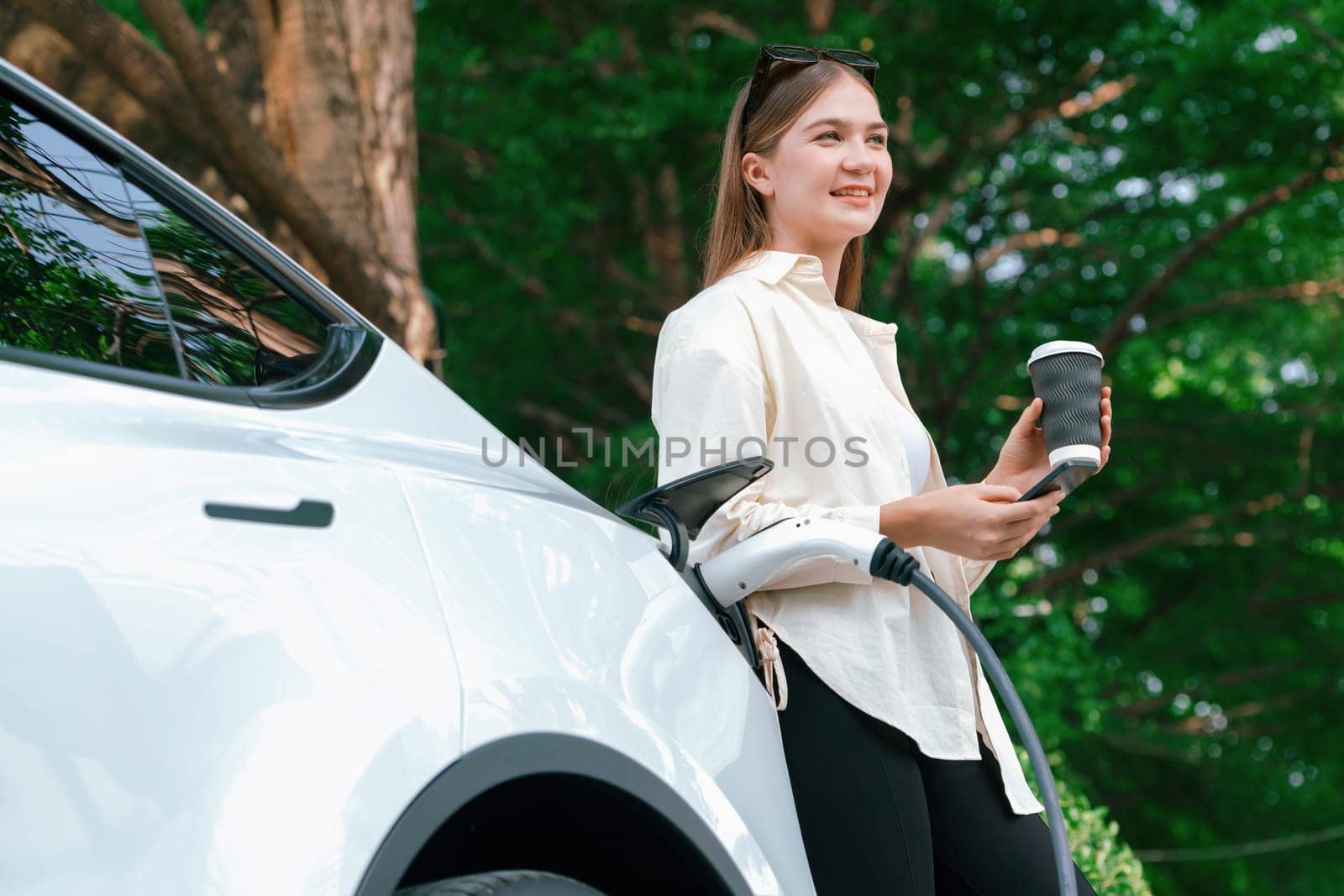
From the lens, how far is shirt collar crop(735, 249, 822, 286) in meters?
2.19

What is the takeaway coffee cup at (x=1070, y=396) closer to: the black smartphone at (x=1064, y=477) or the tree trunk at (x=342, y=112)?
the black smartphone at (x=1064, y=477)

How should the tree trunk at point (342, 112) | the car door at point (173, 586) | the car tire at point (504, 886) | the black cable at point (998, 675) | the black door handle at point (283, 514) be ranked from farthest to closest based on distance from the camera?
the tree trunk at point (342, 112), the black cable at point (998, 675), the car tire at point (504, 886), the black door handle at point (283, 514), the car door at point (173, 586)

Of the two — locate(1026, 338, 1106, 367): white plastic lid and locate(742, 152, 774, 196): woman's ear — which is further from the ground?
locate(742, 152, 774, 196): woman's ear

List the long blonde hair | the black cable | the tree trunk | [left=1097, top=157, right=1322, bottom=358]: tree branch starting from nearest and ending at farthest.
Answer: the black cable
the long blonde hair
the tree trunk
[left=1097, top=157, right=1322, bottom=358]: tree branch

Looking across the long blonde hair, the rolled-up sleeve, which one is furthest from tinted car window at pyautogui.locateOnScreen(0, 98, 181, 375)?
the long blonde hair

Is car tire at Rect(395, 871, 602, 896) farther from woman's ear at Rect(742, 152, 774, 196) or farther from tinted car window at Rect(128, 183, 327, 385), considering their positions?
woman's ear at Rect(742, 152, 774, 196)

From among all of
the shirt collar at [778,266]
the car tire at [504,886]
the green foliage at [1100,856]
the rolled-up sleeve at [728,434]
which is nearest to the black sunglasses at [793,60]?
the shirt collar at [778,266]

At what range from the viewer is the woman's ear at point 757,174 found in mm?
2375

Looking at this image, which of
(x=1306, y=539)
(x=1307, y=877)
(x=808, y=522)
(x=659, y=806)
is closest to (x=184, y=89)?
(x=808, y=522)

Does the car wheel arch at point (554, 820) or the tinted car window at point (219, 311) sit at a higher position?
the tinted car window at point (219, 311)

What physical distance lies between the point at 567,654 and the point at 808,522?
51 cm

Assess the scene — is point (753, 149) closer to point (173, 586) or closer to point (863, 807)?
point (863, 807)

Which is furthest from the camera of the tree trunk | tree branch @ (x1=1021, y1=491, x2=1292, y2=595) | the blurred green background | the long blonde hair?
tree branch @ (x1=1021, y1=491, x2=1292, y2=595)

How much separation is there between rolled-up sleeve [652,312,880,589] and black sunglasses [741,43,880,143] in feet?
1.87
